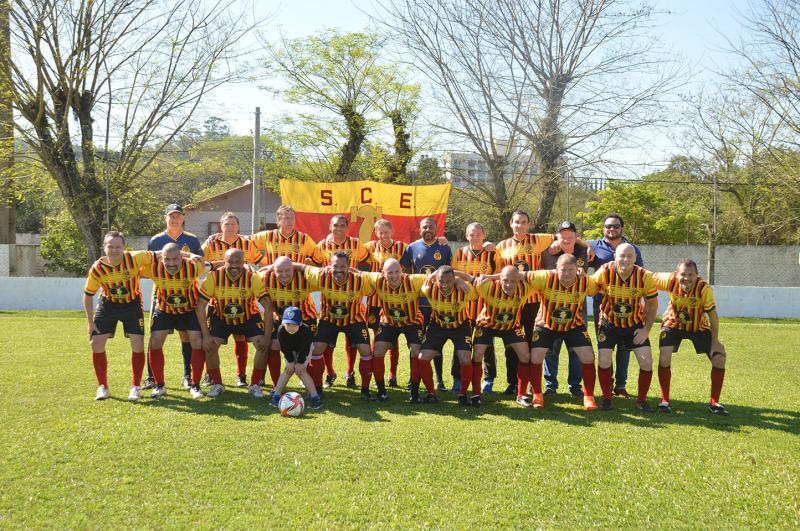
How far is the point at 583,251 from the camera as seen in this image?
22.5 ft

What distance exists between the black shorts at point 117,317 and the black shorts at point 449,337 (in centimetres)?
300

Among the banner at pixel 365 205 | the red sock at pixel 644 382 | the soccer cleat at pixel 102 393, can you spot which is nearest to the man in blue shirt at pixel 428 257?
the red sock at pixel 644 382

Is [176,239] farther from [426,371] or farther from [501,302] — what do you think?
[501,302]

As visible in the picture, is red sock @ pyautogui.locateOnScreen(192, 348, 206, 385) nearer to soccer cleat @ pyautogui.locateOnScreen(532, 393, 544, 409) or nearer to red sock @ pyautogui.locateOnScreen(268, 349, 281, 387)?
red sock @ pyautogui.locateOnScreen(268, 349, 281, 387)

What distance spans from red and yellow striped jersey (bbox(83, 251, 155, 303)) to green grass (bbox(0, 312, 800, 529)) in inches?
40.4

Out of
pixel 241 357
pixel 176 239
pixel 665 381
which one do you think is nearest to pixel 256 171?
pixel 176 239

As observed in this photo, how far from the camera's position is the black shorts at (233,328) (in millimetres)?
6430

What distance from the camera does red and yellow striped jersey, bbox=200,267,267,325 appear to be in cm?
632

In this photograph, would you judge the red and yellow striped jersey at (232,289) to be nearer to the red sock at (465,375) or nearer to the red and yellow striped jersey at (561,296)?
the red sock at (465,375)

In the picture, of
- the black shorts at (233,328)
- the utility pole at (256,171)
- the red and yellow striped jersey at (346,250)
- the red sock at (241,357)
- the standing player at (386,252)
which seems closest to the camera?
the black shorts at (233,328)

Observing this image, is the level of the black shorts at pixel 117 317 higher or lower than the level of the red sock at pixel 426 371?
higher

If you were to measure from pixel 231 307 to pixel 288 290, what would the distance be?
2.02 feet

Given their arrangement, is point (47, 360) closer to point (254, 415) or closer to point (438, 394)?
point (254, 415)

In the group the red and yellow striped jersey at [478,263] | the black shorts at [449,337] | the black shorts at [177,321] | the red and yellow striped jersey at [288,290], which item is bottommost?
the black shorts at [449,337]
